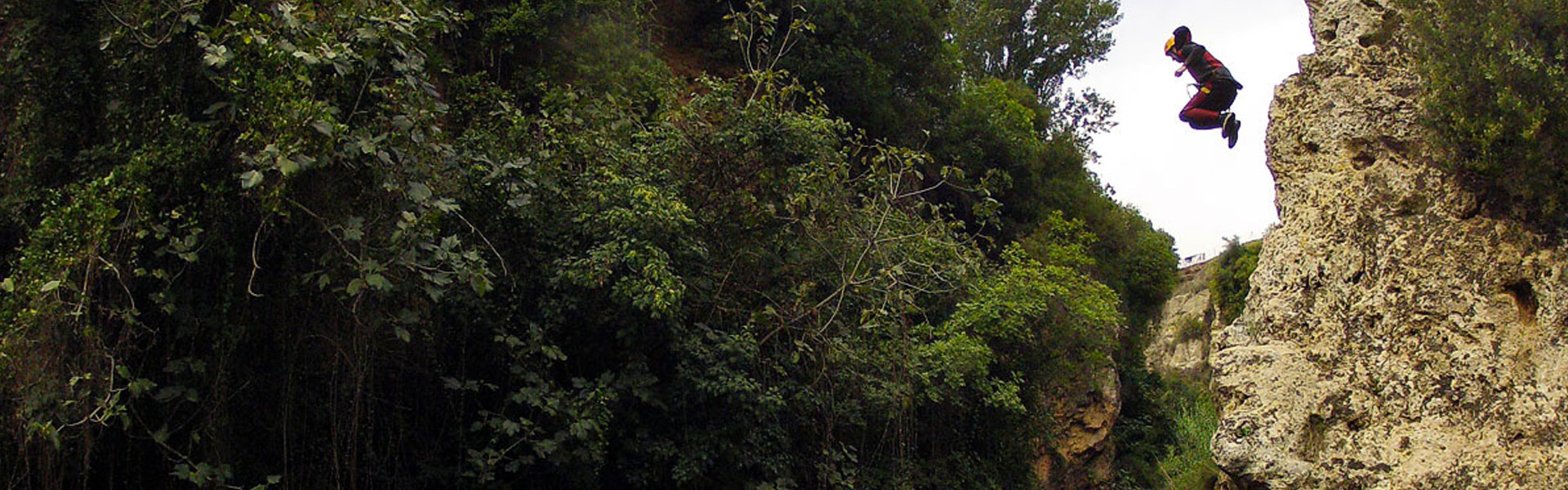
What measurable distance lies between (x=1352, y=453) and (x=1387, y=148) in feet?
4.70

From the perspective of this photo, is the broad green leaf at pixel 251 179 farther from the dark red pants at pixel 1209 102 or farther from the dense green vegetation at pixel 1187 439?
the dense green vegetation at pixel 1187 439

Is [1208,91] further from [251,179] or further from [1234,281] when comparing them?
[1234,281]

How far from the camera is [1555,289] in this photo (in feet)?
16.6

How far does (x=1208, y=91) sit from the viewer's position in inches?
359

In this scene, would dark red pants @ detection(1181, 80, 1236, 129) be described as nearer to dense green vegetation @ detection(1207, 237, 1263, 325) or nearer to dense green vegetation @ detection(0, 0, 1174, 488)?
dense green vegetation @ detection(0, 0, 1174, 488)

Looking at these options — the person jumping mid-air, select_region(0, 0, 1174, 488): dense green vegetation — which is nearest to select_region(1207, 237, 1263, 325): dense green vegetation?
select_region(0, 0, 1174, 488): dense green vegetation

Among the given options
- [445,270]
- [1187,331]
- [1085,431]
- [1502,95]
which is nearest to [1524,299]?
[1502,95]

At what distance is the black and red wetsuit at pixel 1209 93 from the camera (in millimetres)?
9070

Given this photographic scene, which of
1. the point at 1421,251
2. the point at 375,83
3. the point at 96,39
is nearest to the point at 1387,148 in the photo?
the point at 1421,251

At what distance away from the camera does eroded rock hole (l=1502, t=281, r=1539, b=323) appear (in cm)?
512

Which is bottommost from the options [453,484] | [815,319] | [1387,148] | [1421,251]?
[453,484]

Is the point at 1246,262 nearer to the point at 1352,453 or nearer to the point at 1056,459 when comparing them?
the point at 1056,459

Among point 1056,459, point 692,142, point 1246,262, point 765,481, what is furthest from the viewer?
point 1246,262

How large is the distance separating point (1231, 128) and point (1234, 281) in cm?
1727
